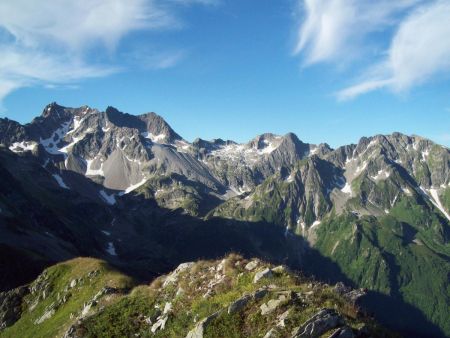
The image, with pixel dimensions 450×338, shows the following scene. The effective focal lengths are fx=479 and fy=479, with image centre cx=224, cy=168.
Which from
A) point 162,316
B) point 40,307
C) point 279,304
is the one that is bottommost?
point 40,307

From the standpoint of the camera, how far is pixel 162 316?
97.8 feet

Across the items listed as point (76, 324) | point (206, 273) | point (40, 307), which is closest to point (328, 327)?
point (206, 273)

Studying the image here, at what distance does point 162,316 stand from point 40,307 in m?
30.6

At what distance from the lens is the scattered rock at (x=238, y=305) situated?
2500 cm

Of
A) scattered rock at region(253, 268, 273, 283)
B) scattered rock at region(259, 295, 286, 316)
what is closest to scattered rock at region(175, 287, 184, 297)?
scattered rock at region(253, 268, 273, 283)

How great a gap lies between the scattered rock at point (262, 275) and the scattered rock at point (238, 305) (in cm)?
349

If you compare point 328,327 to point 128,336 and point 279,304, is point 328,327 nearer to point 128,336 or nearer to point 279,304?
point 279,304

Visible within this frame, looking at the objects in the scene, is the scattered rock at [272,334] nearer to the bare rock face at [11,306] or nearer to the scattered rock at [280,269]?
the scattered rock at [280,269]

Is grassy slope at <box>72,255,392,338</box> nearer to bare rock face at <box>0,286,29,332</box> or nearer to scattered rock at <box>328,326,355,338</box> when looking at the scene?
scattered rock at <box>328,326,355,338</box>

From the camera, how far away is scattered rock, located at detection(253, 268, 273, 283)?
28941 millimetres

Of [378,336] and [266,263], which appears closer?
[378,336]

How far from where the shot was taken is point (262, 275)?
29203 mm

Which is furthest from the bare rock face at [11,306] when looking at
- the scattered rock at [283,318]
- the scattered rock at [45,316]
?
the scattered rock at [283,318]

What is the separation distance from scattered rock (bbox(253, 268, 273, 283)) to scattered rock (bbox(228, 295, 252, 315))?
349cm
